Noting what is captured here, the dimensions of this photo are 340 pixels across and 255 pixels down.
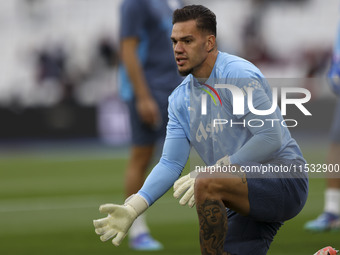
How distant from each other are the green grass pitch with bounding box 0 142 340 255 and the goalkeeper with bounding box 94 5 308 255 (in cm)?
172

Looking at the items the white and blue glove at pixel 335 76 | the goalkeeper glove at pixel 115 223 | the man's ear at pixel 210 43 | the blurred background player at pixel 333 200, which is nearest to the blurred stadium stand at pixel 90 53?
the blurred background player at pixel 333 200

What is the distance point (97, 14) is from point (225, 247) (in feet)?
68.8

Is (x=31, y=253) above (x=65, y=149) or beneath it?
above

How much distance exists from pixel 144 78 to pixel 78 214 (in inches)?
107

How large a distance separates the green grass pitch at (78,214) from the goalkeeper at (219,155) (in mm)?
1724

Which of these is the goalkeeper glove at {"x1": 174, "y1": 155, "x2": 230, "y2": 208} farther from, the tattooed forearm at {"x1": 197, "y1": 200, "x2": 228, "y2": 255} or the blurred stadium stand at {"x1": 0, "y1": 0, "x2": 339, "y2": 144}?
the blurred stadium stand at {"x1": 0, "y1": 0, "x2": 339, "y2": 144}

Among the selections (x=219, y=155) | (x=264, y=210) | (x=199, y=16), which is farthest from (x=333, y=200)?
(x=199, y=16)

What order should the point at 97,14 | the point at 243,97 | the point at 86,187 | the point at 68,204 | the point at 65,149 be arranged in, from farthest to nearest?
1. the point at 97,14
2. the point at 65,149
3. the point at 86,187
4. the point at 68,204
5. the point at 243,97

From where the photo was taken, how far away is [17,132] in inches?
776

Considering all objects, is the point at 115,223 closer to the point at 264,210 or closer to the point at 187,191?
the point at 187,191

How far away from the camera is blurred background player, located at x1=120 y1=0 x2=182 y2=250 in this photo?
6562 millimetres

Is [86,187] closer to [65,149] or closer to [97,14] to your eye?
[65,149]

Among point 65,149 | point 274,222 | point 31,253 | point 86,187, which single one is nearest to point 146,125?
point 31,253

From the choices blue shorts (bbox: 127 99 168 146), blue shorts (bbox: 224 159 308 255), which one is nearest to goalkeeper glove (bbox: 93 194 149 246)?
blue shorts (bbox: 224 159 308 255)
